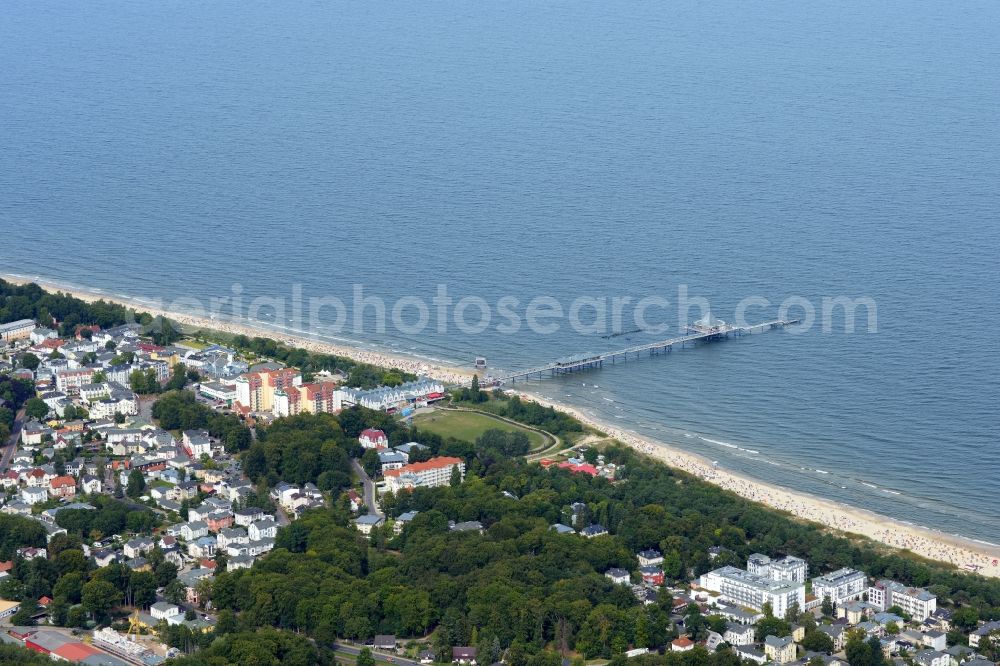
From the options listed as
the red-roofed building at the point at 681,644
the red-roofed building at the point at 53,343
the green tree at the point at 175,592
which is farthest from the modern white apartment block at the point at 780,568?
the red-roofed building at the point at 53,343

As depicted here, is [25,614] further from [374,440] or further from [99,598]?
[374,440]

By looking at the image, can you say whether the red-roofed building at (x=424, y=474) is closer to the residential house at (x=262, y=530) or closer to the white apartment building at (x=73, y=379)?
the residential house at (x=262, y=530)

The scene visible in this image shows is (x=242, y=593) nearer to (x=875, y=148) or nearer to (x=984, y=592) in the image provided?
(x=984, y=592)

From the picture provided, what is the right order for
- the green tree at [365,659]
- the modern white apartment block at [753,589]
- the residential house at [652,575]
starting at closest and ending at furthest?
the green tree at [365,659] < the modern white apartment block at [753,589] < the residential house at [652,575]

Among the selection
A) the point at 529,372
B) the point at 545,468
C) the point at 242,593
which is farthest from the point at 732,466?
the point at 242,593

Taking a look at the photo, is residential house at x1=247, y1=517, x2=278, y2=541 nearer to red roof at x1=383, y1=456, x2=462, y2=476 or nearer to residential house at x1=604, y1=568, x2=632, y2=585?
red roof at x1=383, y1=456, x2=462, y2=476

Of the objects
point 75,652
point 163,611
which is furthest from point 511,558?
point 75,652

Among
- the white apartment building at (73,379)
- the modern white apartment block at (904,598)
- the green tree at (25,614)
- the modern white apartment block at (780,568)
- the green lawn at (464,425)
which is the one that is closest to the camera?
the green tree at (25,614)
